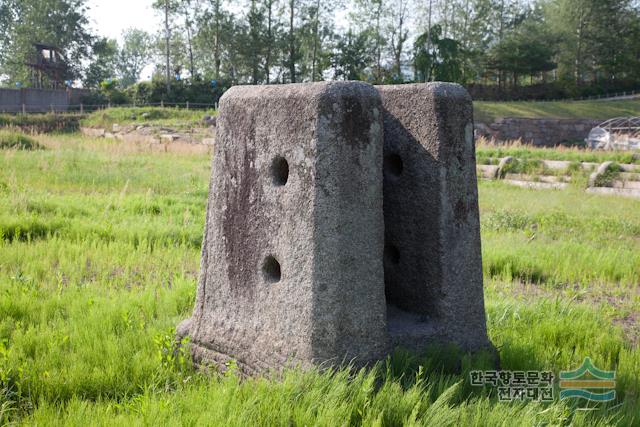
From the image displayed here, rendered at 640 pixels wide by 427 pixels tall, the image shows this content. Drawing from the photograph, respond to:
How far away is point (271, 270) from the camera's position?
10.5 ft

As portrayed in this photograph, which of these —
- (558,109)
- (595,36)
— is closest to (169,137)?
(558,109)

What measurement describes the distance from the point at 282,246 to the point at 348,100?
2.68ft

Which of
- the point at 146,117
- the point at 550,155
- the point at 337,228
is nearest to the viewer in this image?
the point at 337,228

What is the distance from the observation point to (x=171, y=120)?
111ft

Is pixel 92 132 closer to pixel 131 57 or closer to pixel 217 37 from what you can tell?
pixel 217 37

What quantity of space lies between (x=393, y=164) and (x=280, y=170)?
79cm

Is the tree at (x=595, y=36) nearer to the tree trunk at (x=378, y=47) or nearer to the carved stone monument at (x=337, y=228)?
the tree trunk at (x=378, y=47)

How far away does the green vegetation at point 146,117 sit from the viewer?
32.7 m

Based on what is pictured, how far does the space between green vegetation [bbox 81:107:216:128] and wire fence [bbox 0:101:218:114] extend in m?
1.68

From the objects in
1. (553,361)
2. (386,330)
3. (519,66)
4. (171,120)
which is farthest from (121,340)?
(519,66)

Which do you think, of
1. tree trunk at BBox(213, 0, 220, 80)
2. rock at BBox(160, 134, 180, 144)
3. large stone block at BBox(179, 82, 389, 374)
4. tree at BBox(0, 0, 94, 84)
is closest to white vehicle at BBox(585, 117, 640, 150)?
rock at BBox(160, 134, 180, 144)

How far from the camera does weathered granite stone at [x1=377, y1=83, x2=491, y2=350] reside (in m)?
3.28
